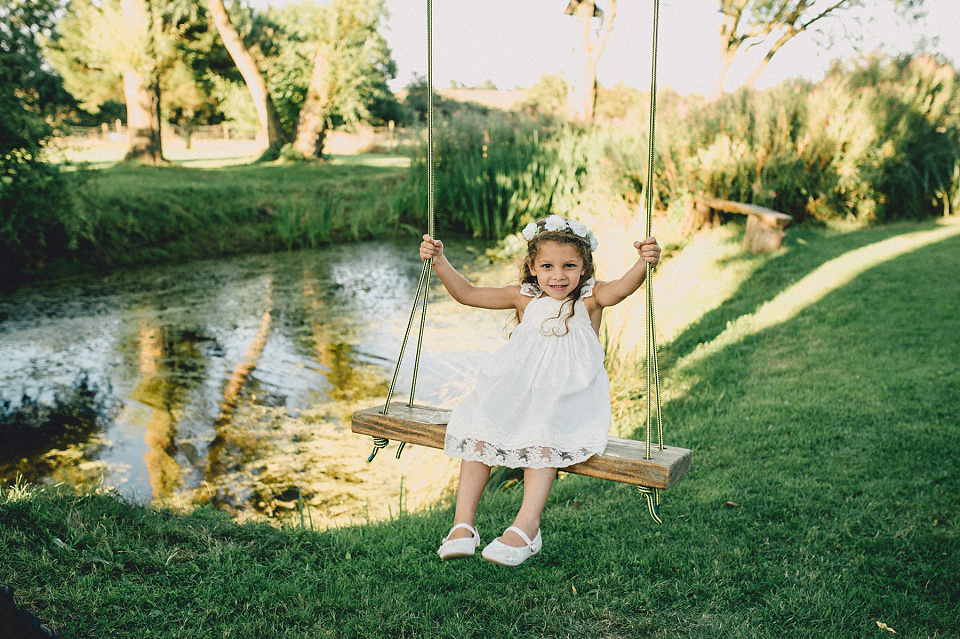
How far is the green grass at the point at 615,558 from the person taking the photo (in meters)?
2.57

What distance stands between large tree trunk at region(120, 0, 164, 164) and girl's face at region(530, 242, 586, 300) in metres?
14.9

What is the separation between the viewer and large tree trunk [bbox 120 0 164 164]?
1566cm

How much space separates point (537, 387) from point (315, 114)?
1843 centimetres

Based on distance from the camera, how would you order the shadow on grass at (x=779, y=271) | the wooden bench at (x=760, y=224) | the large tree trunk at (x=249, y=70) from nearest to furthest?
the shadow on grass at (x=779, y=271), the wooden bench at (x=760, y=224), the large tree trunk at (x=249, y=70)

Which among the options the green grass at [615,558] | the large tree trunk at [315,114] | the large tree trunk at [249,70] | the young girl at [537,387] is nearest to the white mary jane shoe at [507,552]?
the young girl at [537,387]

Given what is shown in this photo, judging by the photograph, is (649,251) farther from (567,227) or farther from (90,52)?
(90,52)

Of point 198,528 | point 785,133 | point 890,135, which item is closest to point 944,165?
point 890,135

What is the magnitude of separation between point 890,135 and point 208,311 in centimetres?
896

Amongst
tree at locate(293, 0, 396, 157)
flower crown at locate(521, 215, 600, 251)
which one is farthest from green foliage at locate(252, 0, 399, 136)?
flower crown at locate(521, 215, 600, 251)

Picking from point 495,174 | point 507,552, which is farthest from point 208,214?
point 507,552

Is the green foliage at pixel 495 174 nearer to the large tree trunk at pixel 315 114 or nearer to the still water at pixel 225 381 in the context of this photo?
the still water at pixel 225 381

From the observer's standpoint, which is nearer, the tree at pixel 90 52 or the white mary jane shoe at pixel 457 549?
the white mary jane shoe at pixel 457 549

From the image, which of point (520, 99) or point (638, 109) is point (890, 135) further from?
point (520, 99)

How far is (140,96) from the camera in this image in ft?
52.5
